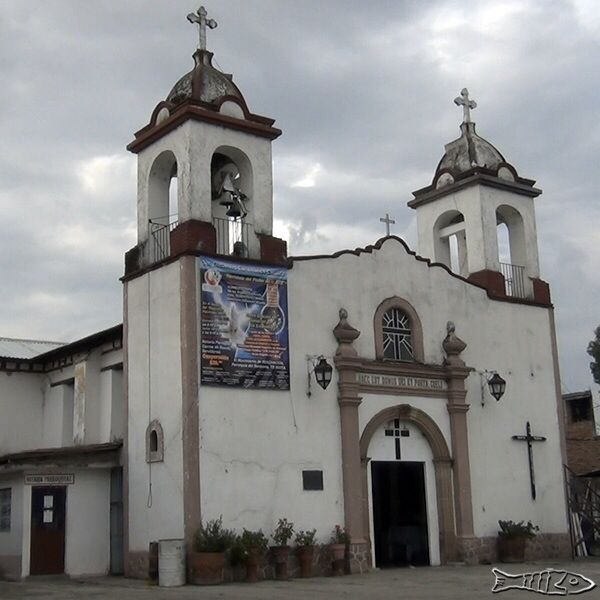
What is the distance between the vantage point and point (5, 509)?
21.4 meters

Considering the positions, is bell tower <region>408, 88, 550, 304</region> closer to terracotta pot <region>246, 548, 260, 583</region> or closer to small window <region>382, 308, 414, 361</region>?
small window <region>382, 308, 414, 361</region>

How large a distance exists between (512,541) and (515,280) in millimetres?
7165

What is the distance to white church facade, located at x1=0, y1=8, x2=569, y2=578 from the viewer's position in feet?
64.9

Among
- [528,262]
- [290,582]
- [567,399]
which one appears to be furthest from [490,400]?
[567,399]

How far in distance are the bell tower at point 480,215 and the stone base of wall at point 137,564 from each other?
35.3ft

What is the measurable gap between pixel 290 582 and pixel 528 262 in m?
11.9

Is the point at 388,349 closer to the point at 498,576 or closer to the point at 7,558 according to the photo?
the point at 498,576

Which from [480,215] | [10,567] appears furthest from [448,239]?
[10,567]

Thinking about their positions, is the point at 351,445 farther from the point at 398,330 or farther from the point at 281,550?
the point at 398,330

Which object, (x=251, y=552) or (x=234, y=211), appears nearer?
(x=251, y=552)

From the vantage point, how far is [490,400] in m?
24.1

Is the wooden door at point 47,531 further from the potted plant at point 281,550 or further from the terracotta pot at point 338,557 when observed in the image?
the terracotta pot at point 338,557

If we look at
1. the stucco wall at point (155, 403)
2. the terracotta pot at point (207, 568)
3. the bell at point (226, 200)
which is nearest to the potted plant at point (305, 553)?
the terracotta pot at point (207, 568)

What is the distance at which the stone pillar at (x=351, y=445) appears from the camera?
67.9ft
